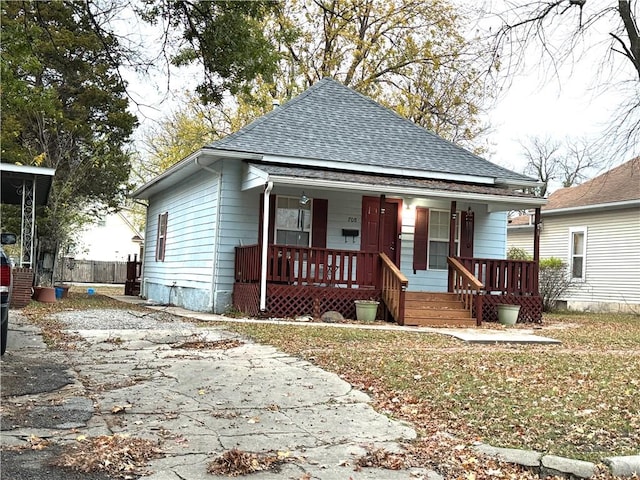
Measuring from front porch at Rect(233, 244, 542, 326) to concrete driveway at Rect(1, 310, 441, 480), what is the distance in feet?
15.9

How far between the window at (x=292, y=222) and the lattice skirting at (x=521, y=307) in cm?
403

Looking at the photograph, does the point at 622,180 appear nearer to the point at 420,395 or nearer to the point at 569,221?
the point at 569,221

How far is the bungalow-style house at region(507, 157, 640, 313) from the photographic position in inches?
782

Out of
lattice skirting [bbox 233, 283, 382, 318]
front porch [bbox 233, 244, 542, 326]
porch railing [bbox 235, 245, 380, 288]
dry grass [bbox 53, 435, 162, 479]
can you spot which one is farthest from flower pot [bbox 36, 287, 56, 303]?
dry grass [bbox 53, 435, 162, 479]

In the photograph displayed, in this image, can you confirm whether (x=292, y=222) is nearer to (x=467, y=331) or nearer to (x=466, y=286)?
(x=466, y=286)

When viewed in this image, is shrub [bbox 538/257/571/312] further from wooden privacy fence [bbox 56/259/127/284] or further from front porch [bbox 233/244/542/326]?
wooden privacy fence [bbox 56/259/127/284]

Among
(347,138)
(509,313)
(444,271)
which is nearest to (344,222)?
(347,138)

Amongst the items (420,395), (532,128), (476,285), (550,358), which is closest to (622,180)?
(476,285)

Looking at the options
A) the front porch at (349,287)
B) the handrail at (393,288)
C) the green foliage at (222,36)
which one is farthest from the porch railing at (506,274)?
the green foliage at (222,36)

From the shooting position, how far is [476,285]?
13.4 meters

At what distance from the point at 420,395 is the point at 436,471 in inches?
74.3

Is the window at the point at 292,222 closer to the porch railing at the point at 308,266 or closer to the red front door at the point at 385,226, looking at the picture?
the porch railing at the point at 308,266

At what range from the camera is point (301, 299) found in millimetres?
13219

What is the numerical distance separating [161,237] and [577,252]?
13189mm
